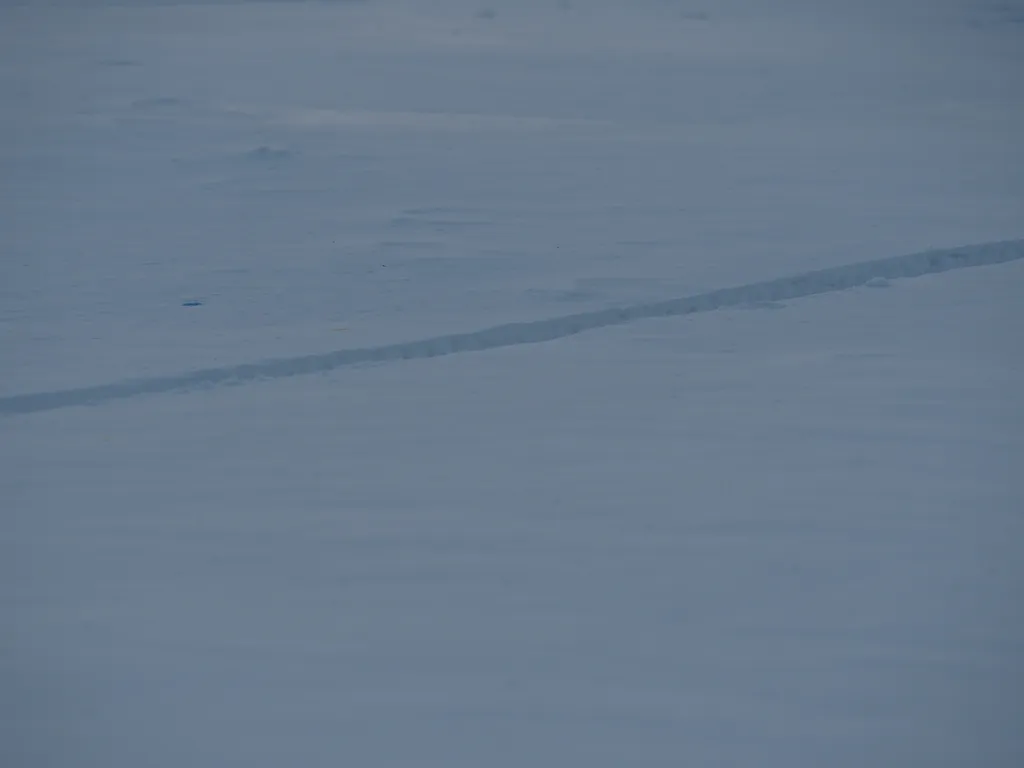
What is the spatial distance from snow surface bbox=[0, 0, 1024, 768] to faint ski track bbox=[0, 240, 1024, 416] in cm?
2

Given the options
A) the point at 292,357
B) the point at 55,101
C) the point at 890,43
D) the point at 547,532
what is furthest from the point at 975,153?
the point at 55,101

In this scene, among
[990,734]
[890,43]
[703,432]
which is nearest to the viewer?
[990,734]

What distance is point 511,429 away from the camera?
12.3 ft

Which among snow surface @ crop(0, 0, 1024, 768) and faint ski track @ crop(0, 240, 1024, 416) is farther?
faint ski track @ crop(0, 240, 1024, 416)

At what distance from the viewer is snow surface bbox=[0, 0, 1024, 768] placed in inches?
101

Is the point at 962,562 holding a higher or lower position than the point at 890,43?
lower

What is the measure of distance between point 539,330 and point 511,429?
90cm

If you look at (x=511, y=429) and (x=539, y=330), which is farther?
(x=539, y=330)

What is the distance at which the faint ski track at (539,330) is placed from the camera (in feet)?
13.5

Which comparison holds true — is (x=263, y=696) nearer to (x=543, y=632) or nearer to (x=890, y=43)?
(x=543, y=632)

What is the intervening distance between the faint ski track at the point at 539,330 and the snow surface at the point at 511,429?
2 centimetres

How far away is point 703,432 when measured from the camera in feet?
12.1

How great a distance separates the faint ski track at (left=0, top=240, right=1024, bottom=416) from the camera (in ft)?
13.5

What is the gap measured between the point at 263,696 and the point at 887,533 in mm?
1499
